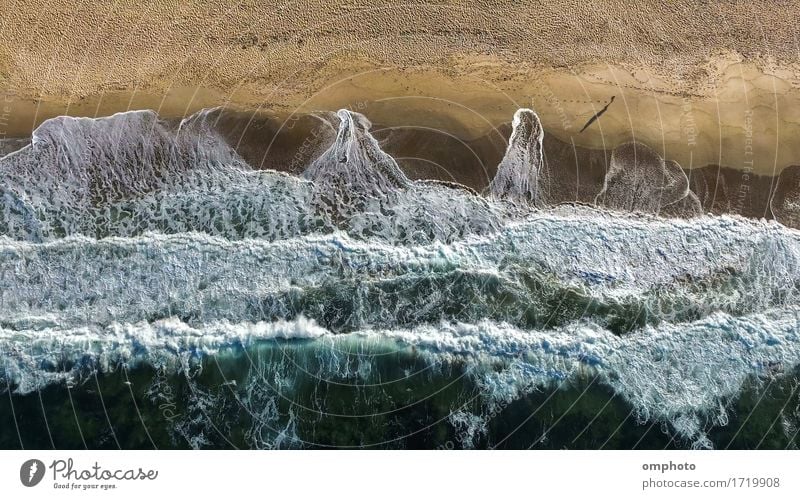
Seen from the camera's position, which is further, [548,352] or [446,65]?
[446,65]

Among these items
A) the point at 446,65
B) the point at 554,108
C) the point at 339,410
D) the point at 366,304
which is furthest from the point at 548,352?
the point at 446,65

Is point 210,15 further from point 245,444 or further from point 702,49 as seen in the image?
point 702,49

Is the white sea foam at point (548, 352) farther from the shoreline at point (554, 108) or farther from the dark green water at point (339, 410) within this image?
the shoreline at point (554, 108)

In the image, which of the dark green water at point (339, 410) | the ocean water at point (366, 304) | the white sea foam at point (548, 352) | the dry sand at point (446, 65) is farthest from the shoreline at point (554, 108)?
the dark green water at point (339, 410)

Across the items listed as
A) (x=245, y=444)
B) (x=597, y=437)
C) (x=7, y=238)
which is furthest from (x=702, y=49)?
(x=7, y=238)

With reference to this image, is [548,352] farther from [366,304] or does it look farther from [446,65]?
[446,65]

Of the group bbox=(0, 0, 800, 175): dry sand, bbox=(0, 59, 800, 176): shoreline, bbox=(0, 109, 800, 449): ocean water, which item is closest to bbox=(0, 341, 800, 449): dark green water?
bbox=(0, 109, 800, 449): ocean water
